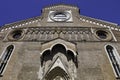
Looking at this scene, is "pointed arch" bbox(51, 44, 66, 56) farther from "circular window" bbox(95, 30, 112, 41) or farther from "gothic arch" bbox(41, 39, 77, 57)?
"circular window" bbox(95, 30, 112, 41)

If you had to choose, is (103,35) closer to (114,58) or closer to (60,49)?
(114,58)

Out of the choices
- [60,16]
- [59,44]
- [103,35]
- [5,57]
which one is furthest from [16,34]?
[103,35]

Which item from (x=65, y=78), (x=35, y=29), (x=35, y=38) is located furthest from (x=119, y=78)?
(x=35, y=29)

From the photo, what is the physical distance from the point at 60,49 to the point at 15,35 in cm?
442

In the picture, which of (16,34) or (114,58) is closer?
(114,58)

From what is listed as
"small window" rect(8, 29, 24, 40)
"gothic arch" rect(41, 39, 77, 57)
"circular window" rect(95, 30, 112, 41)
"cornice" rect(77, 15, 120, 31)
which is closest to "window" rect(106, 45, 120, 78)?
"circular window" rect(95, 30, 112, 41)

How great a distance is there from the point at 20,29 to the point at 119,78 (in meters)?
8.16

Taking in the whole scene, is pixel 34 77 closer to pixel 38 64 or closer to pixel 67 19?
pixel 38 64

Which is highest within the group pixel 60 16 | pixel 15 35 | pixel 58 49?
pixel 60 16

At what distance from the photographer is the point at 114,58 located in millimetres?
16297

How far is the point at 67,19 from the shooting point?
20891 millimetres

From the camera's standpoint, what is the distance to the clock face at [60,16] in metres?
21.1

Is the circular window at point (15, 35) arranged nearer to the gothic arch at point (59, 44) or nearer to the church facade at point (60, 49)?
the church facade at point (60, 49)

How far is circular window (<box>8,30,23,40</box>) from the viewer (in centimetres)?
1842
